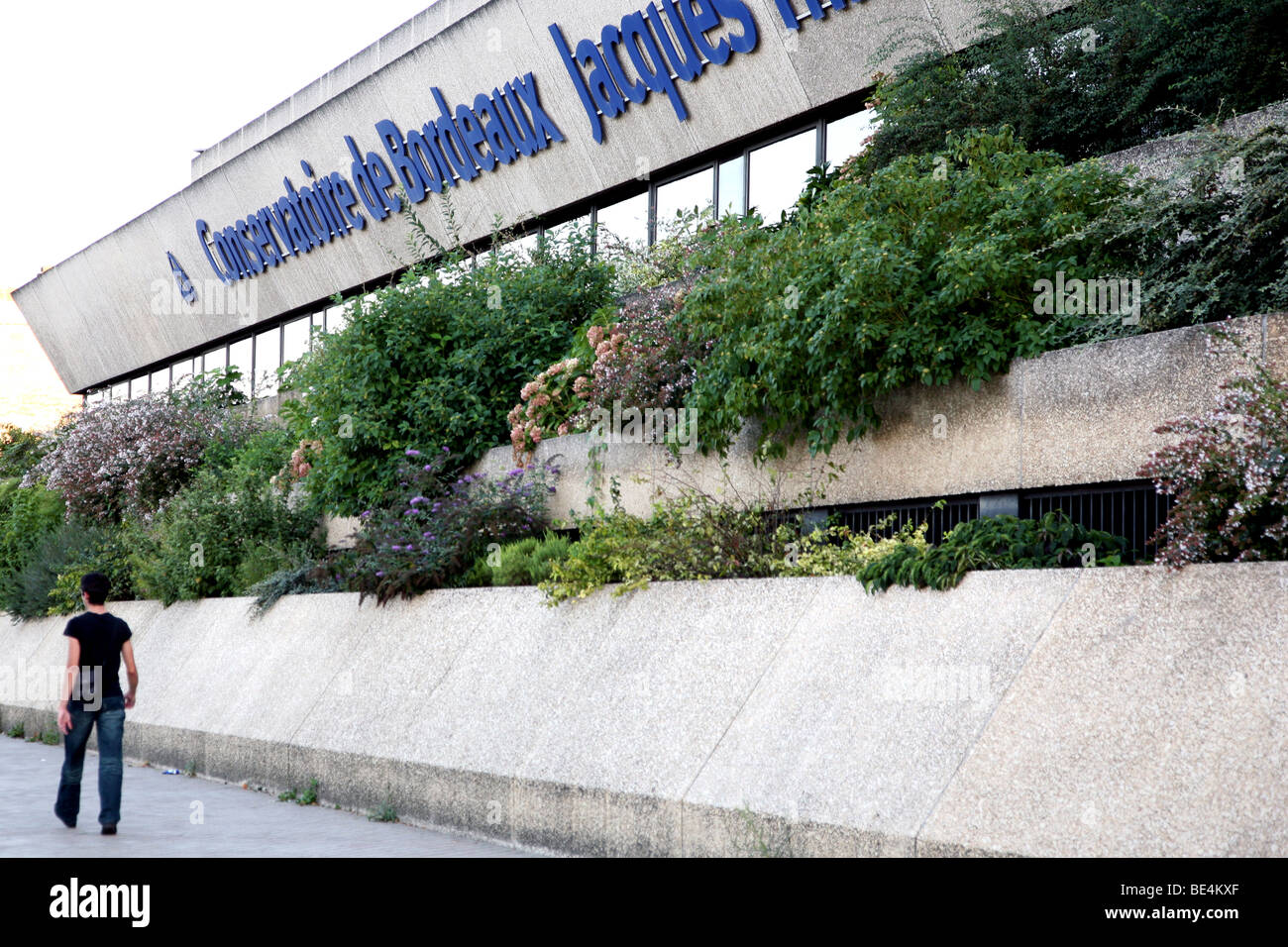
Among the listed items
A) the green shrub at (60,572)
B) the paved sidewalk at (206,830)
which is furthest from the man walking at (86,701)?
the green shrub at (60,572)

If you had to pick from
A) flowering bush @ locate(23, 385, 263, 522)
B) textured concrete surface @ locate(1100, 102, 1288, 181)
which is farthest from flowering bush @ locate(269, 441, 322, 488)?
textured concrete surface @ locate(1100, 102, 1288, 181)

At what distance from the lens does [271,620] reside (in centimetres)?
1190

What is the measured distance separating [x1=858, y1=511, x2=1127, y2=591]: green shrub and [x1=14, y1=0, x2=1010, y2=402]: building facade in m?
5.97

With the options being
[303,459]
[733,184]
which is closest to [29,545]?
[303,459]

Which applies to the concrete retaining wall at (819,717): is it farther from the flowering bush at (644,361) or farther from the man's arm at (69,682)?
the flowering bush at (644,361)

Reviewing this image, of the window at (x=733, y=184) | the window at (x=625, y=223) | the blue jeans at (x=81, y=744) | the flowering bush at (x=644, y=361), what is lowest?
the blue jeans at (x=81, y=744)

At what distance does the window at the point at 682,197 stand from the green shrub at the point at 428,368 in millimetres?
2985

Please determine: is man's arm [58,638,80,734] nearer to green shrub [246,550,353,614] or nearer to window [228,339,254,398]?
green shrub [246,550,353,614]

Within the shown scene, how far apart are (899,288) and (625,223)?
32.0ft

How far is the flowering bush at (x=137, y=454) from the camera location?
58.7 ft

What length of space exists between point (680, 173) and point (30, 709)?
10.2 meters

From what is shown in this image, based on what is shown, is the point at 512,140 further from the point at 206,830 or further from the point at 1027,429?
the point at 206,830

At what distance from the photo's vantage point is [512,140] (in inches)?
686

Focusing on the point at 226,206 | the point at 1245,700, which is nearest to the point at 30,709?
the point at 226,206
